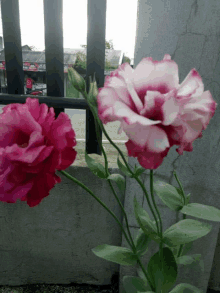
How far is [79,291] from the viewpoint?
992mm

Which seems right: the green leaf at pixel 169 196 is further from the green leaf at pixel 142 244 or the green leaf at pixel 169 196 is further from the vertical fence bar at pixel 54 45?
the vertical fence bar at pixel 54 45

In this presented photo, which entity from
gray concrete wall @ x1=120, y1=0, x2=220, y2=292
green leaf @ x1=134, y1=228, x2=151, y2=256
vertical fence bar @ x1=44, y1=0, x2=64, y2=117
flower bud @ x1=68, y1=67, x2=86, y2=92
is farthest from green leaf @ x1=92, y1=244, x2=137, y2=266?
vertical fence bar @ x1=44, y1=0, x2=64, y2=117

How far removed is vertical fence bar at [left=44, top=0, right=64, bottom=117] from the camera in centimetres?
77

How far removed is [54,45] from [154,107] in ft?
2.06

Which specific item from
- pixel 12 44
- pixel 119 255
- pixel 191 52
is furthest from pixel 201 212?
pixel 12 44

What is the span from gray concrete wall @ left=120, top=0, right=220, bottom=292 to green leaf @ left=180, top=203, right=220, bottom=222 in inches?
8.7

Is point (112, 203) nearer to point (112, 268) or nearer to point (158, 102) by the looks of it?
point (112, 268)

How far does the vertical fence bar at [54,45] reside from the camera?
0.77m

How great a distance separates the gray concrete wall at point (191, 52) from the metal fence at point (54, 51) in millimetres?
161

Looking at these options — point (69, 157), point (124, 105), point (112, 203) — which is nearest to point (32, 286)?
point (112, 203)

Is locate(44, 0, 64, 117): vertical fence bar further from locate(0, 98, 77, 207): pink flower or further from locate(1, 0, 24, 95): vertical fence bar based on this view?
locate(0, 98, 77, 207): pink flower

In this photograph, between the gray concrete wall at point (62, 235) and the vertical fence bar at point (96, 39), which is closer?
the vertical fence bar at point (96, 39)

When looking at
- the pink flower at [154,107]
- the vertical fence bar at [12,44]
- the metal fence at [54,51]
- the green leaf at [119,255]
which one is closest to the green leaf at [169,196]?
the green leaf at [119,255]

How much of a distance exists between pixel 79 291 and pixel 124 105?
95 centimetres
